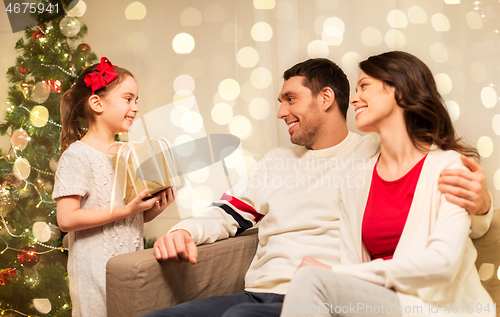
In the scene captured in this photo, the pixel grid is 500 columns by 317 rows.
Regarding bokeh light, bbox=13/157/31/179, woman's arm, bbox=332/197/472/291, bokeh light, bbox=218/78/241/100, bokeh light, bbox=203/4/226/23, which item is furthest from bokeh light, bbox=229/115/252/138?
bokeh light, bbox=13/157/31/179

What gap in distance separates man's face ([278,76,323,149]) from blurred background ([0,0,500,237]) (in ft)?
0.81

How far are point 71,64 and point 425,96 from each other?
6.31 ft

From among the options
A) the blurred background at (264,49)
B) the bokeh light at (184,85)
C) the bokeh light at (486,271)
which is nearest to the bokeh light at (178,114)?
the blurred background at (264,49)

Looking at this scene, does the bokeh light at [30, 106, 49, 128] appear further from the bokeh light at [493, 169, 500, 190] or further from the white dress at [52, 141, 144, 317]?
the bokeh light at [493, 169, 500, 190]

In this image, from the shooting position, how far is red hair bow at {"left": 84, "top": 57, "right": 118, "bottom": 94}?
52.0 inches

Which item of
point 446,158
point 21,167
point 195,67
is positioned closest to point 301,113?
point 446,158

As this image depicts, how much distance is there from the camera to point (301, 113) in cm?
137

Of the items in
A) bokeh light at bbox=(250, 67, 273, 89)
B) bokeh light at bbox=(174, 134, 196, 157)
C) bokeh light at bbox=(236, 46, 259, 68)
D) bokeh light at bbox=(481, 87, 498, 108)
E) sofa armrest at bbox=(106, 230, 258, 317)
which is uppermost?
bokeh light at bbox=(236, 46, 259, 68)

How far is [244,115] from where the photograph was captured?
1.79 meters

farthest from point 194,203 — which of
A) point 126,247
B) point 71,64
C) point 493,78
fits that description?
point 493,78

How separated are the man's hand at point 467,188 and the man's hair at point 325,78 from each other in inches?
22.7

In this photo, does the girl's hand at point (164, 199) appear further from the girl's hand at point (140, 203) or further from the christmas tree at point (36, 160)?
the christmas tree at point (36, 160)

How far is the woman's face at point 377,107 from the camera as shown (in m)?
1.06

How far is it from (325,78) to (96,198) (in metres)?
0.94
